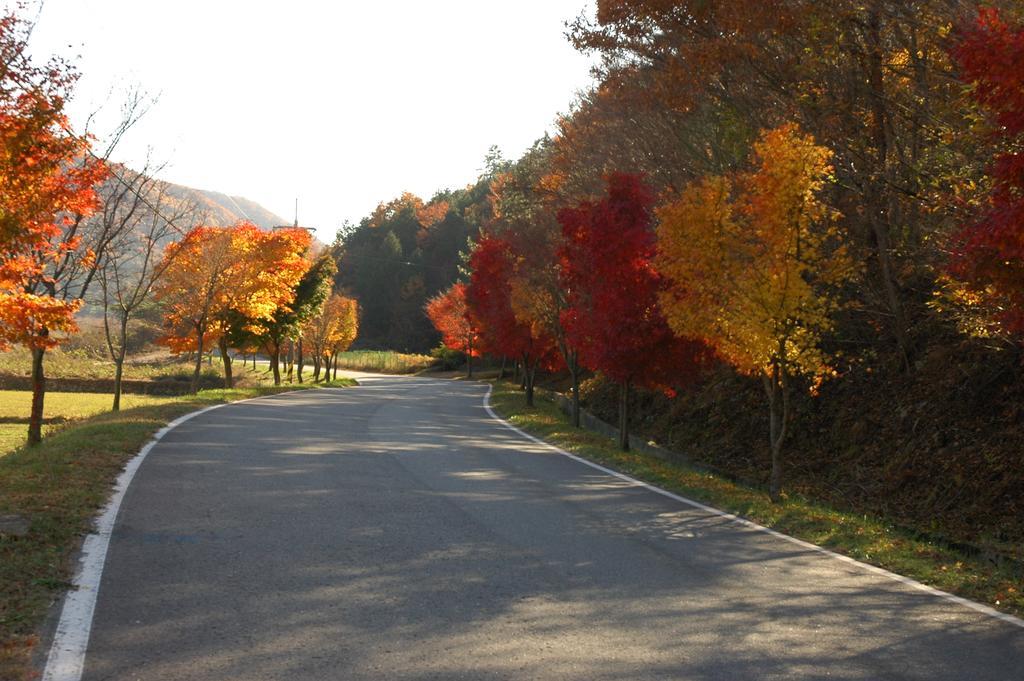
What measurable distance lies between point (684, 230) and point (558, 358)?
26.2 meters

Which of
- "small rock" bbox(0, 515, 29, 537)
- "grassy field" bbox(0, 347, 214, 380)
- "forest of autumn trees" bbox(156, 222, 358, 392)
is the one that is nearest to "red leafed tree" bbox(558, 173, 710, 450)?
"small rock" bbox(0, 515, 29, 537)

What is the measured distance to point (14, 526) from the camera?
25.5 feet

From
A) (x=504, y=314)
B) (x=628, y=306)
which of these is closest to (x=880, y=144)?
(x=628, y=306)

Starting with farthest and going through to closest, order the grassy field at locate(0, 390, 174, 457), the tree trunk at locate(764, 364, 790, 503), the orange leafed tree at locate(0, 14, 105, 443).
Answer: the grassy field at locate(0, 390, 174, 457)
the tree trunk at locate(764, 364, 790, 503)
the orange leafed tree at locate(0, 14, 105, 443)

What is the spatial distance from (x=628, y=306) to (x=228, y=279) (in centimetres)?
2105

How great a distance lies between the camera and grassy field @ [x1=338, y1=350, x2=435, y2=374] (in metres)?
84.2

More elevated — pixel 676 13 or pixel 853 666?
pixel 676 13

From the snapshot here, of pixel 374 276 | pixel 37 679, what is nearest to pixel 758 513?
pixel 37 679

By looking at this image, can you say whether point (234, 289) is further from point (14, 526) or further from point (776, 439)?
point (14, 526)

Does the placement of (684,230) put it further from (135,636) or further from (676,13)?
(135,636)

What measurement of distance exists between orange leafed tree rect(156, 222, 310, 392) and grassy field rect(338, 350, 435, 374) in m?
44.0

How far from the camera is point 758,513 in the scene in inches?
427

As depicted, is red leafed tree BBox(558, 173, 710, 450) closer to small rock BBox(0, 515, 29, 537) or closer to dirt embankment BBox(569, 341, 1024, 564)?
dirt embankment BBox(569, 341, 1024, 564)

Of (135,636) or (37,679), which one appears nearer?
(37,679)
